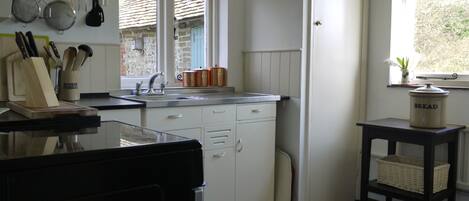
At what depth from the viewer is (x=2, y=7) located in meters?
2.46

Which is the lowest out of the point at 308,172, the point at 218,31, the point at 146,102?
the point at 308,172

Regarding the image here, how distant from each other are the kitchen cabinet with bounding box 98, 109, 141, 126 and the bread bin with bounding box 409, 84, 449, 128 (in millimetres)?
1677

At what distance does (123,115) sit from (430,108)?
181cm

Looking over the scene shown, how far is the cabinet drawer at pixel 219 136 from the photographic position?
9.24ft

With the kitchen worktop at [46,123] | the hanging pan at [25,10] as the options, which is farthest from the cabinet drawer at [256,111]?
the kitchen worktop at [46,123]

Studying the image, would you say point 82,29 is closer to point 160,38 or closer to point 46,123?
point 160,38

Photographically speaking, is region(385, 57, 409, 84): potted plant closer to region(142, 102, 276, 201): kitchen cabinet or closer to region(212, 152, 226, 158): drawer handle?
region(142, 102, 276, 201): kitchen cabinet

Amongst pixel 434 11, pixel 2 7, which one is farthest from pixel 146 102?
pixel 434 11

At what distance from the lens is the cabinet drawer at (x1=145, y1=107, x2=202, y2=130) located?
2.56m

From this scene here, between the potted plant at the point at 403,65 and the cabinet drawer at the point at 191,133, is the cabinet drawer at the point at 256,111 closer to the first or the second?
the cabinet drawer at the point at 191,133

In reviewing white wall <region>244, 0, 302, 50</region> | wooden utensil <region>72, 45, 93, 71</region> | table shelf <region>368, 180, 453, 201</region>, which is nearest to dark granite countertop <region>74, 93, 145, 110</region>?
wooden utensil <region>72, 45, 93, 71</region>

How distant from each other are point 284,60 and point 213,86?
1.95ft

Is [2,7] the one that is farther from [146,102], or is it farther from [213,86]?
[213,86]

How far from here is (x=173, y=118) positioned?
2643 mm
